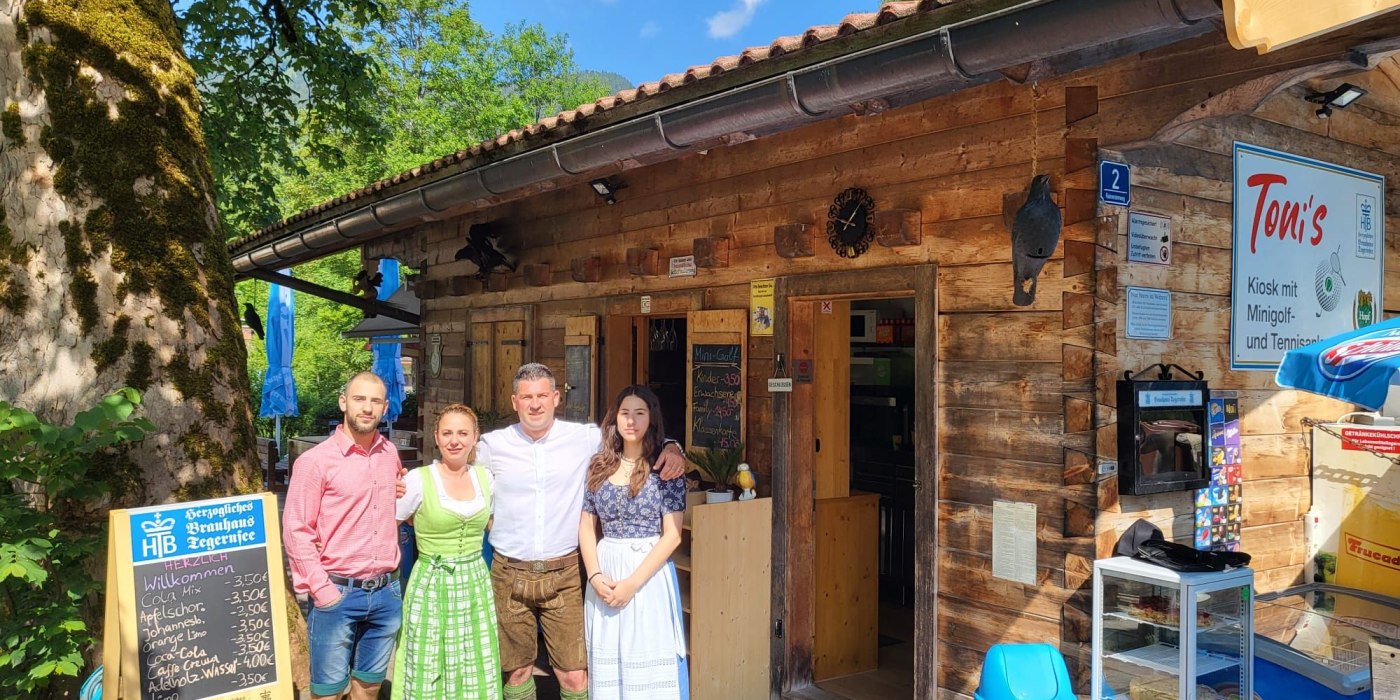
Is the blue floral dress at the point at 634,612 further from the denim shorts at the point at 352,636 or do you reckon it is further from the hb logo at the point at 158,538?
the hb logo at the point at 158,538

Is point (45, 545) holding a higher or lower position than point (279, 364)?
lower

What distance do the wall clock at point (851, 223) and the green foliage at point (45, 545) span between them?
3201 millimetres

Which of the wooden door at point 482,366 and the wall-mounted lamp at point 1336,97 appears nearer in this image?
the wall-mounted lamp at point 1336,97

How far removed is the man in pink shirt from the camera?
3.70 m

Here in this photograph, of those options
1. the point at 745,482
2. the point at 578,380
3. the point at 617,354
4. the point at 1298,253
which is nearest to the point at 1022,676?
the point at 745,482

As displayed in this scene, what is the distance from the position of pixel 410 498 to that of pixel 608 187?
10.8 ft

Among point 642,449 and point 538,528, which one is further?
point 642,449

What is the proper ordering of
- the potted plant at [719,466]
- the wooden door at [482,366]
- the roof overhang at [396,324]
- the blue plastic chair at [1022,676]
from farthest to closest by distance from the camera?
the roof overhang at [396,324] < the wooden door at [482,366] < the potted plant at [719,466] < the blue plastic chair at [1022,676]

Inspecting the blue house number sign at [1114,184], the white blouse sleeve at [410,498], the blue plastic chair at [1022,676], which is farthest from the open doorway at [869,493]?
the white blouse sleeve at [410,498]

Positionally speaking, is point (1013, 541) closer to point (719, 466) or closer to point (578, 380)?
point (719, 466)

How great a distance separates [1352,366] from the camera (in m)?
3.28

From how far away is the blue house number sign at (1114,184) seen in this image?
3883 millimetres

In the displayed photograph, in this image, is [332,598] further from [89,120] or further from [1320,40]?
[1320,40]

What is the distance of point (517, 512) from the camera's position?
3994 millimetres
